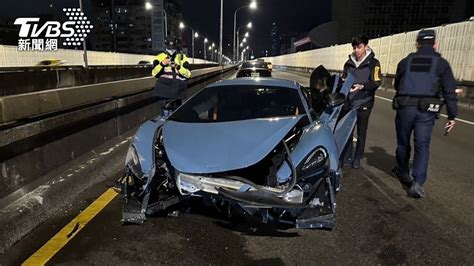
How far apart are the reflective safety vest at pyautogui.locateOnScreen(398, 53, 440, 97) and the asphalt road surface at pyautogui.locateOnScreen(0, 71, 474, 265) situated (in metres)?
1.25

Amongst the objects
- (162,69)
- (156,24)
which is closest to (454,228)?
(162,69)

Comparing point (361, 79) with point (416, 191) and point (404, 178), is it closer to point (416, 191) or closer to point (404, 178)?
point (404, 178)

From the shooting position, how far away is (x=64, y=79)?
18531 mm

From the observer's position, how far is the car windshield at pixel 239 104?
484cm

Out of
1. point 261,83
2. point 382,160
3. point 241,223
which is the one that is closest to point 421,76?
point 261,83

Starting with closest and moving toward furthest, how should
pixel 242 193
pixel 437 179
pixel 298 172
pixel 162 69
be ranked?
pixel 242 193, pixel 298 172, pixel 437 179, pixel 162 69

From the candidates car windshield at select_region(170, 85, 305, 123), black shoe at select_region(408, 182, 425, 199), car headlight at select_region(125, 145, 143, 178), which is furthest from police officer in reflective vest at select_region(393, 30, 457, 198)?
car headlight at select_region(125, 145, 143, 178)

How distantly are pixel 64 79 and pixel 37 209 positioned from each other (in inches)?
633

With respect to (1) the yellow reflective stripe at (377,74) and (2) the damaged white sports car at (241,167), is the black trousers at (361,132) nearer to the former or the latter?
(1) the yellow reflective stripe at (377,74)

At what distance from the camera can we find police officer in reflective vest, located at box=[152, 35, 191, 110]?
7.86 meters

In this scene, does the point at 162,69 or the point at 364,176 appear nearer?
the point at 364,176

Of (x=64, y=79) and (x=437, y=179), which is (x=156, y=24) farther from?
(x=437, y=179)

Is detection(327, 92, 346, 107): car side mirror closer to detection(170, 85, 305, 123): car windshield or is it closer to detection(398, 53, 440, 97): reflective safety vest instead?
detection(170, 85, 305, 123): car windshield

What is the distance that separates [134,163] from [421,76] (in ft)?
11.2
